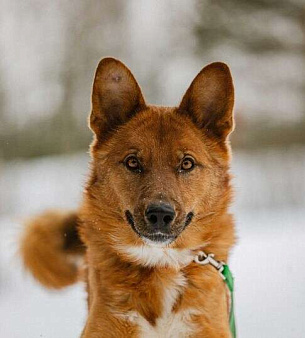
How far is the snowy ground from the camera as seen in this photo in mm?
5930

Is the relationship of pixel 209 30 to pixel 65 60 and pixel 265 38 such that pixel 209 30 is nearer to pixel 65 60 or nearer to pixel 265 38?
pixel 265 38

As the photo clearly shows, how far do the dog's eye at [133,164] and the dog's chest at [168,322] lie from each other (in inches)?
28.5

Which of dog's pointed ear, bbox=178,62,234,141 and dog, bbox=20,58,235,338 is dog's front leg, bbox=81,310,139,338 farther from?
dog's pointed ear, bbox=178,62,234,141

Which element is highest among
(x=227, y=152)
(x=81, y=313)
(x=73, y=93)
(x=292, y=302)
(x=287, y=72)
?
(x=287, y=72)

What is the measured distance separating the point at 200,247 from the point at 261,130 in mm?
9371

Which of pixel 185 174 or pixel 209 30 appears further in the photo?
pixel 209 30

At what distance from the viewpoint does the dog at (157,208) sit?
3.89m

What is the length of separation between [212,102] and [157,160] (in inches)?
23.6

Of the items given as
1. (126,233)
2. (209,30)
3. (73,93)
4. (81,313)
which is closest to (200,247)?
(126,233)

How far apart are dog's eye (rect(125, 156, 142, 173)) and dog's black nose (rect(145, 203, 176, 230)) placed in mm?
388

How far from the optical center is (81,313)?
624 cm

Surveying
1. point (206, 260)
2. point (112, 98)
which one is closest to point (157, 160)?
point (112, 98)

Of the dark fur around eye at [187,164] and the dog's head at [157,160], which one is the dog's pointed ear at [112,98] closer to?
the dog's head at [157,160]

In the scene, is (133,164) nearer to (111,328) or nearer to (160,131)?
(160,131)
